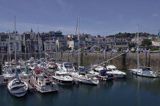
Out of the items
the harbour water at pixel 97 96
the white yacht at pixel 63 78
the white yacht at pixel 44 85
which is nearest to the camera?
the harbour water at pixel 97 96

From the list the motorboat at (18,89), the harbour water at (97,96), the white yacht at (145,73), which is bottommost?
the harbour water at (97,96)

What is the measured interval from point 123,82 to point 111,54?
20062 millimetres

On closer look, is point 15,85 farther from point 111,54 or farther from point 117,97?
point 111,54

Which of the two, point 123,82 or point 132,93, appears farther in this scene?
point 123,82

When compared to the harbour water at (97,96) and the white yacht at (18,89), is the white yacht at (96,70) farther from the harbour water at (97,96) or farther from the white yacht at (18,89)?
the white yacht at (18,89)

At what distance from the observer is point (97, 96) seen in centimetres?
2962

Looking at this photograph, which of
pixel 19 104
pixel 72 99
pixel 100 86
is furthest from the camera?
pixel 100 86

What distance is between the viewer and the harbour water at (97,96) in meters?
26.5

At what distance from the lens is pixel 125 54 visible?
53.7 meters

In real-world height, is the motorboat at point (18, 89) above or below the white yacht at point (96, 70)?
below

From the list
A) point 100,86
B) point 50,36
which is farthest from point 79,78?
point 50,36

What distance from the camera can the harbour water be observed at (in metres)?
26.5

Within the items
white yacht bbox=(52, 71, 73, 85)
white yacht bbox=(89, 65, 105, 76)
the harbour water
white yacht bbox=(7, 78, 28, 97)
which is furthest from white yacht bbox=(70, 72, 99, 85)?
white yacht bbox=(7, 78, 28, 97)

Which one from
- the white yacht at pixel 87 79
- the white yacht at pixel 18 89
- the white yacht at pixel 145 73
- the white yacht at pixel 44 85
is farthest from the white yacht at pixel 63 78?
the white yacht at pixel 145 73
